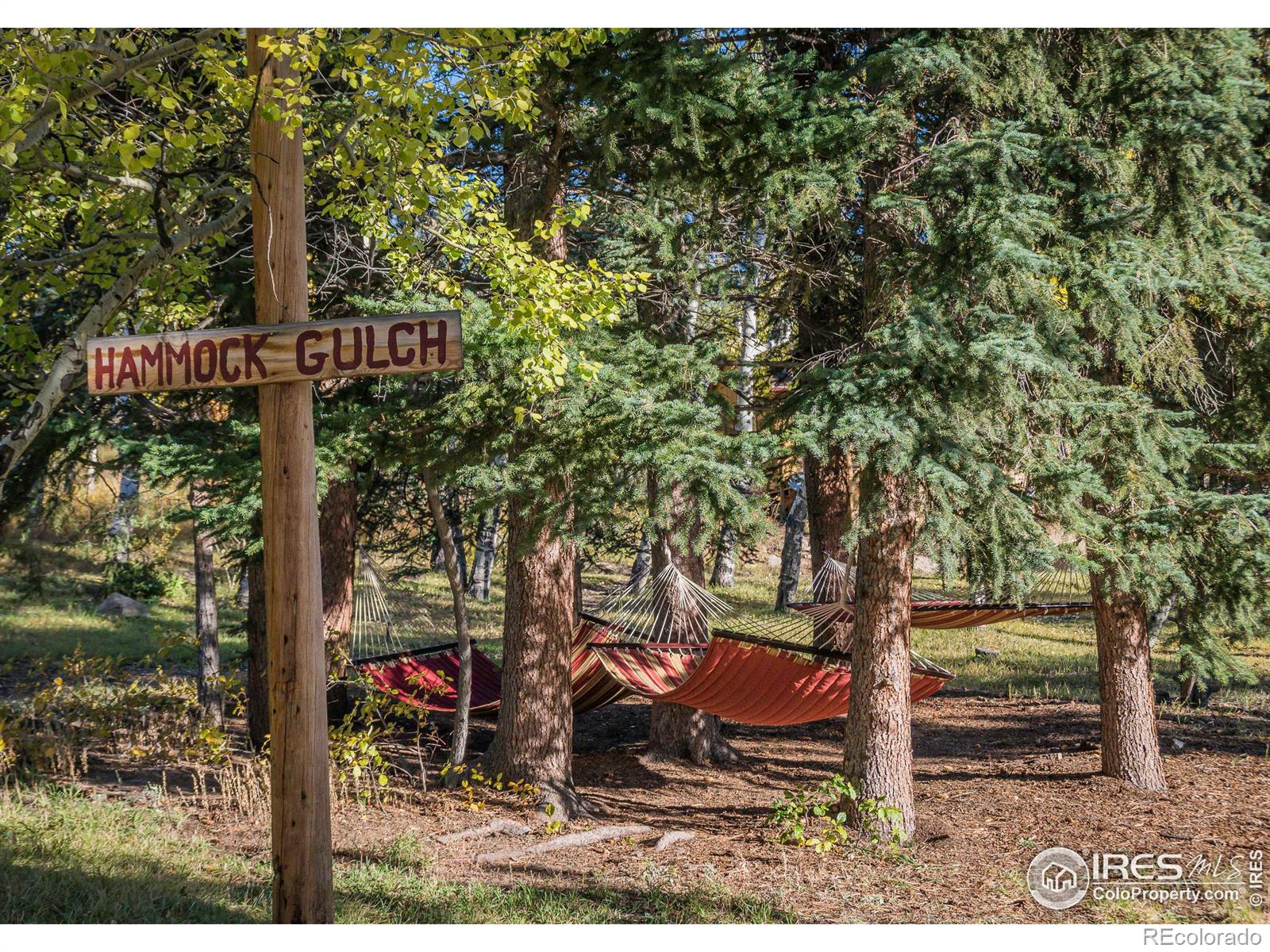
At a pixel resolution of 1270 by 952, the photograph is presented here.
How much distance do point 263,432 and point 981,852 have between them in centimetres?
→ 426

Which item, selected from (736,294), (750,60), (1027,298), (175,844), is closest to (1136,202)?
(1027,298)

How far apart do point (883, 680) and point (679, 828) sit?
1527mm

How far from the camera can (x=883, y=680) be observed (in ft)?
17.8

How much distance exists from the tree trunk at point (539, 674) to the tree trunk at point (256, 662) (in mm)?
1769

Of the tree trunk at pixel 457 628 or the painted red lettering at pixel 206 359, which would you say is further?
the tree trunk at pixel 457 628

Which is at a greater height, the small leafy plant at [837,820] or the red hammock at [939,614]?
the red hammock at [939,614]

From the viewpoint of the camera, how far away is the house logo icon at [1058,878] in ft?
15.0

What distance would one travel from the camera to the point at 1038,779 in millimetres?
6949

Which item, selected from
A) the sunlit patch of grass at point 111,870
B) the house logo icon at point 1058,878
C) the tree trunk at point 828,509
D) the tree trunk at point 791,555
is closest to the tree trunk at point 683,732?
the tree trunk at point 828,509

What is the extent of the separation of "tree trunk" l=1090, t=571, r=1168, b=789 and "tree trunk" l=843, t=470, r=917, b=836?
1890 mm

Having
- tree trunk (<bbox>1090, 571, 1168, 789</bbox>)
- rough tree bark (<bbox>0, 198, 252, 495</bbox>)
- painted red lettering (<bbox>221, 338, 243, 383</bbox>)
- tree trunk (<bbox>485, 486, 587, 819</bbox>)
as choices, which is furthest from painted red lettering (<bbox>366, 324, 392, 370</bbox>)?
tree trunk (<bbox>1090, 571, 1168, 789</bbox>)

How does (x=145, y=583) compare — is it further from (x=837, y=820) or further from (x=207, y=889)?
(x=837, y=820)

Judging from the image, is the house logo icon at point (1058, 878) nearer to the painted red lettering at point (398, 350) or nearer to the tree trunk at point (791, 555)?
the painted red lettering at point (398, 350)
